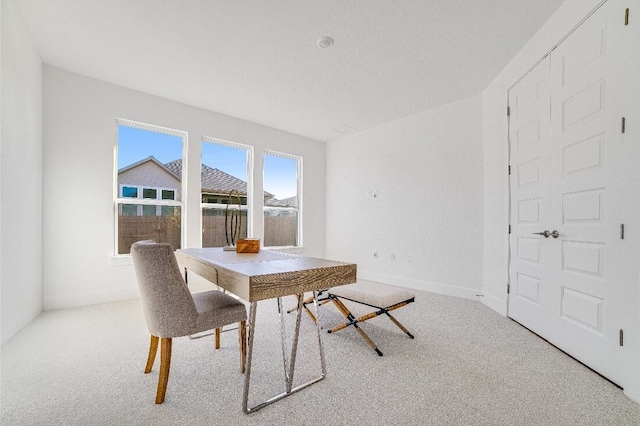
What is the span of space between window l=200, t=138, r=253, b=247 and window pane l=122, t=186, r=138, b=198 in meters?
0.88

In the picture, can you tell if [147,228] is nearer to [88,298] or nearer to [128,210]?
[128,210]

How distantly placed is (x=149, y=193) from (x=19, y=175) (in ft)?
4.71

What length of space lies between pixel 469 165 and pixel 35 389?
15.6ft

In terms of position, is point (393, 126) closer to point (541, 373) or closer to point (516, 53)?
point (516, 53)

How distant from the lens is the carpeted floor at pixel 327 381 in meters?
1.51

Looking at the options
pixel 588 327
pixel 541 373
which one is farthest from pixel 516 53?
pixel 541 373

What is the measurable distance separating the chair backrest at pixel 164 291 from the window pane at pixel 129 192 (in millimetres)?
2729

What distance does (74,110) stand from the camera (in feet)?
11.3

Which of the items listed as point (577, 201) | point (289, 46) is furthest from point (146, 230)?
point (577, 201)

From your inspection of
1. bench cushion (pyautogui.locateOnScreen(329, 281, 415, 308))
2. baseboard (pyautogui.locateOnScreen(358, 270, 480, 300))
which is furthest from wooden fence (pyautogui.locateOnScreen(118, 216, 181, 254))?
baseboard (pyautogui.locateOnScreen(358, 270, 480, 300))

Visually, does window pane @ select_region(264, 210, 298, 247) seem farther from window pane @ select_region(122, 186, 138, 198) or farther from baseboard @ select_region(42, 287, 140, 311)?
baseboard @ select_region(42, 287, 140, 311)

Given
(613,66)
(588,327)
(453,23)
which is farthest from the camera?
(453,23)

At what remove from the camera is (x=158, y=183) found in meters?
4.08

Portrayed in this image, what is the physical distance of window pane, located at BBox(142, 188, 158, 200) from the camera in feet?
13.0
